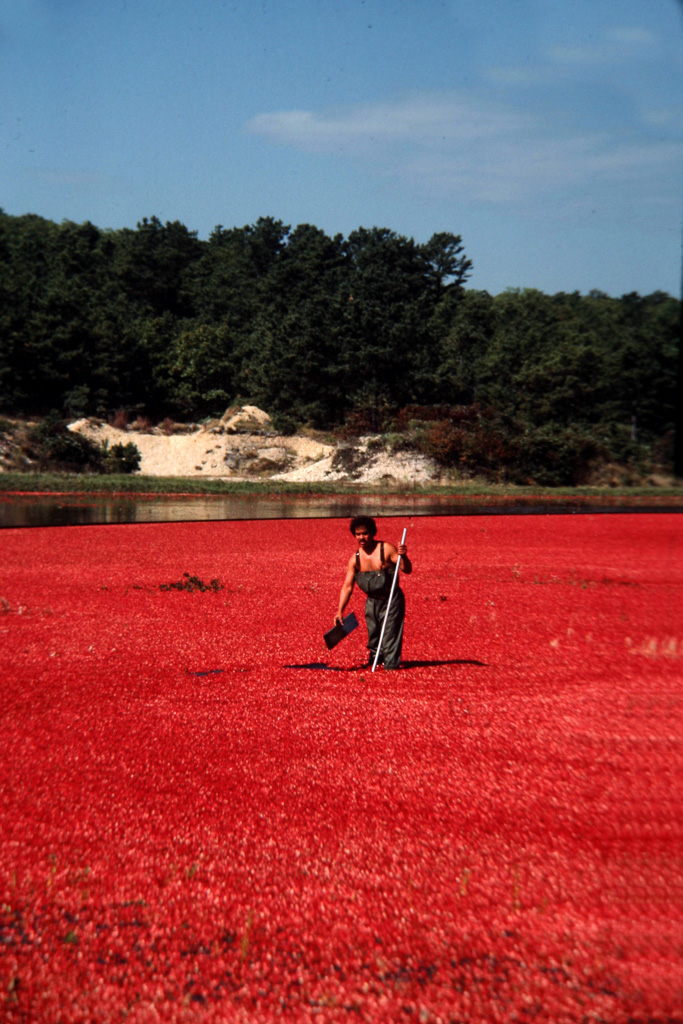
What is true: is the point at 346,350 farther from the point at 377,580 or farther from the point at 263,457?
the point at 377,580

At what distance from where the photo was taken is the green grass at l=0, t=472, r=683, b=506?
3709 centimetres

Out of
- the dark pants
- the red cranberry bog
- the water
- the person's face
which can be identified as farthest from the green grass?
the person's face

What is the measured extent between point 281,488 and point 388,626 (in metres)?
32.3

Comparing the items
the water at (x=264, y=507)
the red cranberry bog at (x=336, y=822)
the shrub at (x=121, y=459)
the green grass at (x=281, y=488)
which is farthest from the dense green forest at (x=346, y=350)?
the red cranberry bog at (x=336, y=822)

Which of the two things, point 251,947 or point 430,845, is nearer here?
point 251,947

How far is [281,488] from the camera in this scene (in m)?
40.1

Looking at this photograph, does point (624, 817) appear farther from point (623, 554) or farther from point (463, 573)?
point (623, 554)

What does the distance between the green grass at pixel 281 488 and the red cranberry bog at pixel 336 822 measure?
26.7 meters

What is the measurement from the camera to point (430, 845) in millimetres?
4793

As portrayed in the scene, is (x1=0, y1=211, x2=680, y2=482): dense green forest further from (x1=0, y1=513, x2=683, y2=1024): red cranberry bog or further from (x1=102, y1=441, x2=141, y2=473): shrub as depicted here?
(x1=0, y1=513, x2=683, y2=1024): red cranberry bog

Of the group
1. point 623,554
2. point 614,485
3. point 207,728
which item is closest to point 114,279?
point 614,485

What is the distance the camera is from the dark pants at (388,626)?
7.98m

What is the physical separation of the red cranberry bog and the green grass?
26.7 meters

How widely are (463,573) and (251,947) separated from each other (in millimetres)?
11684
